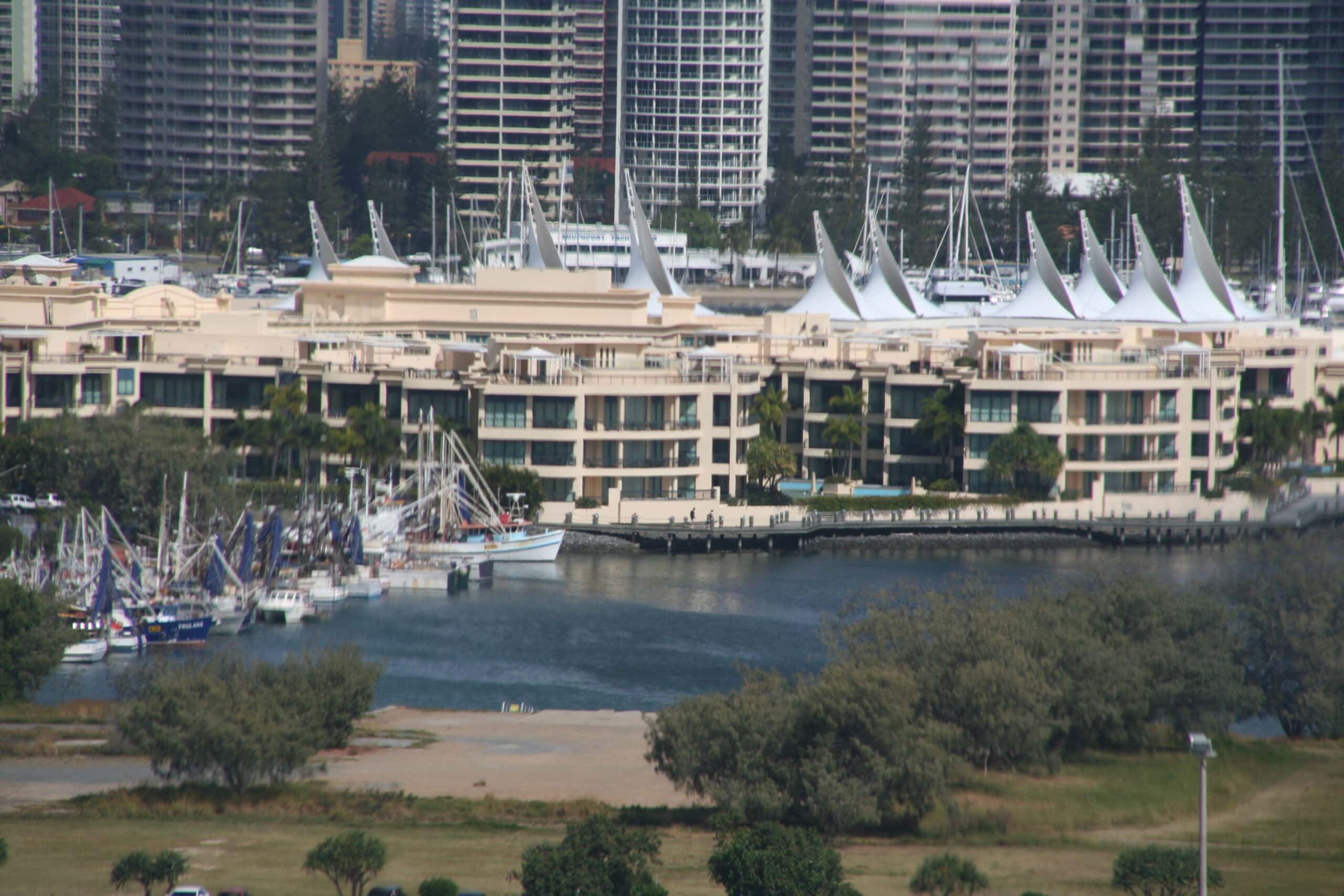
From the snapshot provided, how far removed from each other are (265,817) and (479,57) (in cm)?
11066

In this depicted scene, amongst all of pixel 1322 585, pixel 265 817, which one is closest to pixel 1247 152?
pixel 1322 585

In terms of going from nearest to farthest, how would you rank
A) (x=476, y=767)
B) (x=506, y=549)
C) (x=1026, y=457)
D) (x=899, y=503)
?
(x=476, y=767) < (x=506, y=549) < (x=899, y=503) < (x=1026, y=457)

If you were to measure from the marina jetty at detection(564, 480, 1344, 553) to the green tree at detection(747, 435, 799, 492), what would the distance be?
6.57 feet

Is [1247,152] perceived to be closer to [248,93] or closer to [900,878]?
[248,93]

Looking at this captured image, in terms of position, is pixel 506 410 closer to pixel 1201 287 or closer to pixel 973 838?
A: pixel 1201 287

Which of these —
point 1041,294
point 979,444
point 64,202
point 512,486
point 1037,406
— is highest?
point 64,202

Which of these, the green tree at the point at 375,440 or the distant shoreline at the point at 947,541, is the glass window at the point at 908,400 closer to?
the distant shoreline at the point at 947,541

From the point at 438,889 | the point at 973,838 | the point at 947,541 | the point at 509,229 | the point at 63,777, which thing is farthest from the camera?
the point at 509,229

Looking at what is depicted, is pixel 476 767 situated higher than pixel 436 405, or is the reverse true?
pixel 436 405

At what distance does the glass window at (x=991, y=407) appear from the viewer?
65.8 metres

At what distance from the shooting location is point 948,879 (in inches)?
1069

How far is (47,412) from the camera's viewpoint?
215 feet

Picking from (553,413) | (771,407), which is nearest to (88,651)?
(553,413)

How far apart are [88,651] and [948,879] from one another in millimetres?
23653
